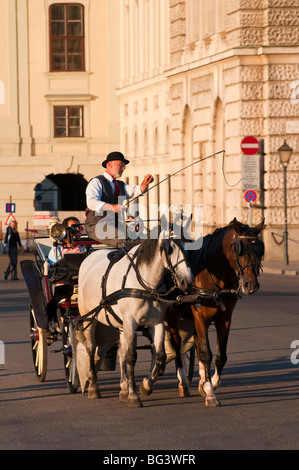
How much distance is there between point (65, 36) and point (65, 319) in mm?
48556

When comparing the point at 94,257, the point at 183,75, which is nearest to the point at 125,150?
the point at 183,75

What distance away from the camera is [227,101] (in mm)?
39000

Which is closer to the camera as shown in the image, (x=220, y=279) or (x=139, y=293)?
(x=139, y=293)

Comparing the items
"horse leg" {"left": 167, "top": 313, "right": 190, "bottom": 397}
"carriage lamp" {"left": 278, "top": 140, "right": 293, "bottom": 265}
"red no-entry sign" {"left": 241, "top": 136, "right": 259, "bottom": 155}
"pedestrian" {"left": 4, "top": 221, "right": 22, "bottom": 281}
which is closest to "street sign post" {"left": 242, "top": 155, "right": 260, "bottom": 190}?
"red no-entry sign" {"left": 241, "top": 136, "right": 259, "bottom": 155}

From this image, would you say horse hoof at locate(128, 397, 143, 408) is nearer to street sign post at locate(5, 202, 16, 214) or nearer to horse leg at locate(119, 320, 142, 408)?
horse leg at locate(119, 320, 142, 408)

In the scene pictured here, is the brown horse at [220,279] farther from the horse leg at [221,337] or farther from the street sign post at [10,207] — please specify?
the street sign post at [10,207]

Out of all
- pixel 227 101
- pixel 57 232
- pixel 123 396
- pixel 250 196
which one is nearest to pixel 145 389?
pixel 123 396

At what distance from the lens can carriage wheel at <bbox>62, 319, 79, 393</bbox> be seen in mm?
12641

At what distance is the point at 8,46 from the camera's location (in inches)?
2356

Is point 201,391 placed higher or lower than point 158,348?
lower

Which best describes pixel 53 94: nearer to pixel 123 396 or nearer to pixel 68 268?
pixel 68 268

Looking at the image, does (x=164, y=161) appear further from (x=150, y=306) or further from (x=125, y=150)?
(x=150, y=306)

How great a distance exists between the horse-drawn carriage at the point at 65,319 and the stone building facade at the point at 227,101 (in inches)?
934

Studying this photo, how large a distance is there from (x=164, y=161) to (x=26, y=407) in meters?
38.2
